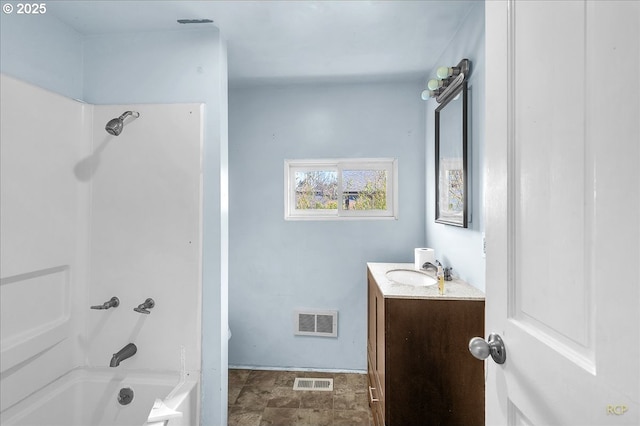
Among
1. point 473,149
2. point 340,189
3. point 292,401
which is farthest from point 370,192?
point 292,401

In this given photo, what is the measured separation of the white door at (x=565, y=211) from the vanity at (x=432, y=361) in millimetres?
723

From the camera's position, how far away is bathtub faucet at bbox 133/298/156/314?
1.62m

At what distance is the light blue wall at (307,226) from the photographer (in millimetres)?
2584

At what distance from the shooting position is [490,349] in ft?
2.35

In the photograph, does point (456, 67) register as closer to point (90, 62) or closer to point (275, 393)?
point (90, 62)

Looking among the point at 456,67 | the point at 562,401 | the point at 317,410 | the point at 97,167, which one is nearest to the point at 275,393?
the point at 317,410

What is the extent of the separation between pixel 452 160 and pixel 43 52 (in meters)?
2.34

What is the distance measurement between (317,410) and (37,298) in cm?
175

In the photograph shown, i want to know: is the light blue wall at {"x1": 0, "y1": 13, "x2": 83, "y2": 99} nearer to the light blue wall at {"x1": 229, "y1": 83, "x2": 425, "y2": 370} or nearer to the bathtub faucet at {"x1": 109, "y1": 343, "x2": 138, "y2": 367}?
the light blue wall at {"x1": 229, "y1": 83, "x2": 425, "y2": 370}

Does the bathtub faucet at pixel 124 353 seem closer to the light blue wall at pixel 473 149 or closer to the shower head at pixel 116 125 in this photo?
the shower head at pixel 116 125

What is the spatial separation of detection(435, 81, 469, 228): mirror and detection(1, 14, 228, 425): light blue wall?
1376 millimetres

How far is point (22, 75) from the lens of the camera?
1468 millimetres

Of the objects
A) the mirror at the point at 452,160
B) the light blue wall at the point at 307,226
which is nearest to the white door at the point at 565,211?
the mirror at the point at 452,160

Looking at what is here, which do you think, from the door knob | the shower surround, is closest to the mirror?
the door knob
